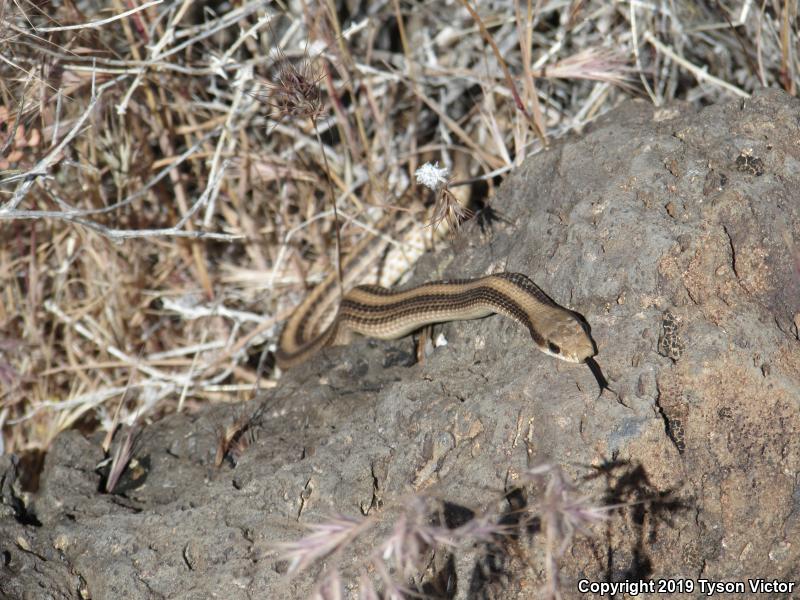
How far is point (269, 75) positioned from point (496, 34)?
1920mm

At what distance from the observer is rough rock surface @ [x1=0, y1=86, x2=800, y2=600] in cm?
308

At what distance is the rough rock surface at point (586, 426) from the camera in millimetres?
3084

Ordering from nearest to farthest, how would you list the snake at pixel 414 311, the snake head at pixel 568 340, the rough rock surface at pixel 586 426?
the rough rock surface at pixel 586 426, the snake head at pixel 568 340, the snake at pixel 414 311

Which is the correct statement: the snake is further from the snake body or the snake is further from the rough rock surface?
the rough rock surface

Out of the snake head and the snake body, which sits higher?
the snake head

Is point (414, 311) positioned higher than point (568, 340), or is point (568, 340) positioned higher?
point (568, 340)

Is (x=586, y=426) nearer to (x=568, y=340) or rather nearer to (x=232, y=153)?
(x=568, y=340)

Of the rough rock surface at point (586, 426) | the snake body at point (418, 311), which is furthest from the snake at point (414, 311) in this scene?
the rough rock surface at point (586, 426)

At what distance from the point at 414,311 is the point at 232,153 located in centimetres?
219

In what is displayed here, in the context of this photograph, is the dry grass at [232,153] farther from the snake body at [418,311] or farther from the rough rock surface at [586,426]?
the rough rock surface at [586,426]

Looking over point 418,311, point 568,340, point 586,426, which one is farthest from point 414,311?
point 586,426

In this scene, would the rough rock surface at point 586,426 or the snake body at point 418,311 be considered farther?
the snake body at point 418,311

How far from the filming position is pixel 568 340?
3285mm

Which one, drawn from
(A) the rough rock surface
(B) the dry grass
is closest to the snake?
(A) the rough rock surface
